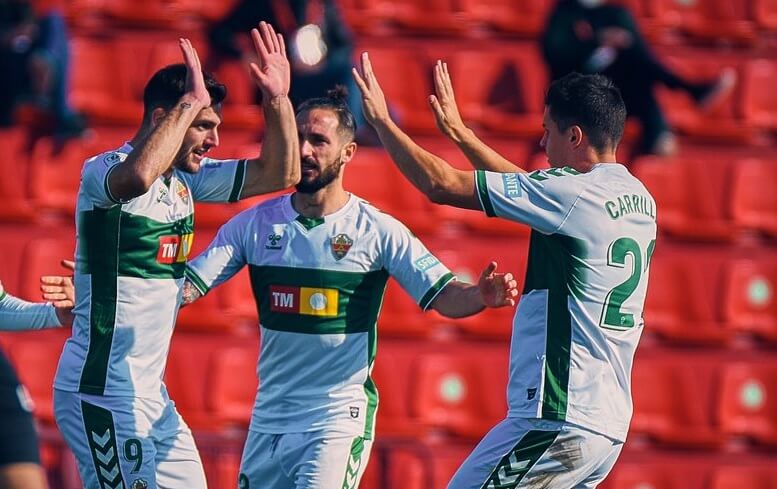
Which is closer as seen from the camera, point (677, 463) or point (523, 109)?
point (677, 463)

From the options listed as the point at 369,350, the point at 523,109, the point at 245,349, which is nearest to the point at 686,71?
the point at 523,109

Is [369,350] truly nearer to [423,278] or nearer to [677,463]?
[423,278]

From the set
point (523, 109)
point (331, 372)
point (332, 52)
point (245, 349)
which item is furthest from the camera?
point (523, 109)

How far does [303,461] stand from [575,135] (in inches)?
71.4

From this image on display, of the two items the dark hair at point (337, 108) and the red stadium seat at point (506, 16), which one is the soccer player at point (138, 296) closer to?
the dark hair at point (337, 108)

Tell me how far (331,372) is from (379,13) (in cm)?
580

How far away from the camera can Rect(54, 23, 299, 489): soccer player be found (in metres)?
4.78

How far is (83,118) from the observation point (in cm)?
972

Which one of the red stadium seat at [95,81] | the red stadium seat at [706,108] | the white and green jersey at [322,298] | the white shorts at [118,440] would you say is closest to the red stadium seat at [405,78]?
the red stadium seat at [706,108]

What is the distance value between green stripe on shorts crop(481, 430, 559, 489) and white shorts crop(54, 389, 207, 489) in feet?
4.40

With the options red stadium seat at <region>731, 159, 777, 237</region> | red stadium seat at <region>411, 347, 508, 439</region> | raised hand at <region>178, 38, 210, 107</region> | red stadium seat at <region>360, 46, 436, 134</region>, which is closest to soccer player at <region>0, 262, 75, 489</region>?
raised hand at <region>178, 38, 210, 107</region>

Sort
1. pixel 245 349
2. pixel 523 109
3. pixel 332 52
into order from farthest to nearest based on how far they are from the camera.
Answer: pixel 523 109 < pixel 332 52 < pixel 245 349

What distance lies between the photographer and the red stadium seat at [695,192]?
32.2 feet

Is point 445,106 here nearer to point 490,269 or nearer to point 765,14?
point 490,269
